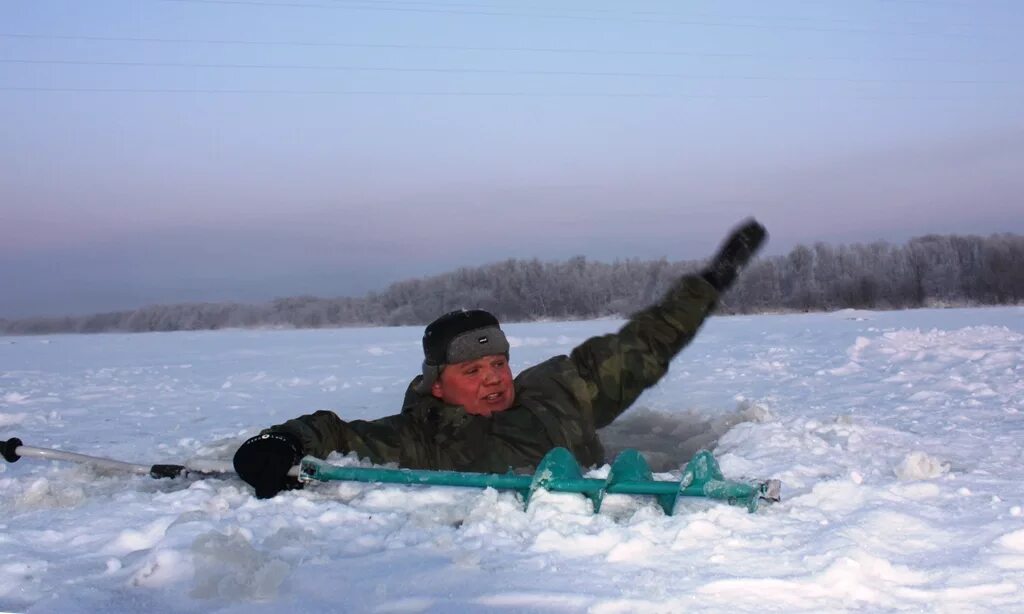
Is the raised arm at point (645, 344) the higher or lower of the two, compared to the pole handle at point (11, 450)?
higher

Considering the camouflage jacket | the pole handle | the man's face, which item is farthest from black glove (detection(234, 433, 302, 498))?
the pole handle

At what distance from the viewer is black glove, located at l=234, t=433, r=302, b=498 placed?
10.1 feet

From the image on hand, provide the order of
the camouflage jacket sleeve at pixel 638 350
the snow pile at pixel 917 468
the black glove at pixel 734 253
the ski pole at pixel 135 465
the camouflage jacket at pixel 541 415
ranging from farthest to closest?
the black glove at pixel 734 253, the camouflage jacket sleeve at pixel 638 350, the camouflage jacket at pixel 541 415, the ski pole at pixel 135 465, the snow pile at pixel 917 468

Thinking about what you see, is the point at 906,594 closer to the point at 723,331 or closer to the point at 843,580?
the point at 843,580

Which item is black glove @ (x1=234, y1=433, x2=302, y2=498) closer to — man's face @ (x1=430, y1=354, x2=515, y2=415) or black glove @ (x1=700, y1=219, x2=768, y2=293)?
man's face @ (x1=430, y1=354, x2=515, y2=415)

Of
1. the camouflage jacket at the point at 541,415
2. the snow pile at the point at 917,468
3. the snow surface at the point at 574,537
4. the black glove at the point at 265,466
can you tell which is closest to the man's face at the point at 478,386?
the camouflage jacket at the point at 541,415

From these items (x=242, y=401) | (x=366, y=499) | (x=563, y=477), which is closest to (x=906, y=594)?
(x=563, y=477)

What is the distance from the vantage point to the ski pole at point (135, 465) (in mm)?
3438

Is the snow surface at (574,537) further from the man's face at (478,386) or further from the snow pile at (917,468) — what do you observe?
the man's face at (478,386)

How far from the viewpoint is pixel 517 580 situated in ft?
6.95

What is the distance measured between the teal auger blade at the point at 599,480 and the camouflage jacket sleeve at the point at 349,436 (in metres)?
0.28

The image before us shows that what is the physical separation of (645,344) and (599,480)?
1534 mm

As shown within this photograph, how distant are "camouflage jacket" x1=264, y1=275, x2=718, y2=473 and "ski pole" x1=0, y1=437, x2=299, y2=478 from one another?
1.13 ft

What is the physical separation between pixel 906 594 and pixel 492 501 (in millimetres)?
1294
